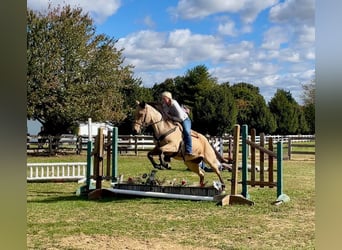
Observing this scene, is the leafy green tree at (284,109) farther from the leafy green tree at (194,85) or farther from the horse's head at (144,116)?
the horse's head at (144,116)

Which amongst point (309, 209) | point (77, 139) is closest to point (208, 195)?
point (309, 209)

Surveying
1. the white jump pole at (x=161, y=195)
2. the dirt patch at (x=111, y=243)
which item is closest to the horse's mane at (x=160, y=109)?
the white jump pole at (x=161, y=195)

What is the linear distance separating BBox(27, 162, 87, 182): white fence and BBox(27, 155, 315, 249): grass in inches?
31.7

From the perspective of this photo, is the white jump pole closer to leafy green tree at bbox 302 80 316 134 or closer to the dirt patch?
the dirt patch

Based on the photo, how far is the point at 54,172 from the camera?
194 inches

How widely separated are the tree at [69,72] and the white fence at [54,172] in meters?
2.32

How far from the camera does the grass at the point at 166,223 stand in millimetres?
2008

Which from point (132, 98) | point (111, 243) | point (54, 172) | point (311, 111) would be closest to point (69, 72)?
point (132, 98)

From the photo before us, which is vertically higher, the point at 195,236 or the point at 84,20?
the point at 84,20

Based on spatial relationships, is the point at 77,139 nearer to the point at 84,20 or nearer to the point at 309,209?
the point at 84,20
